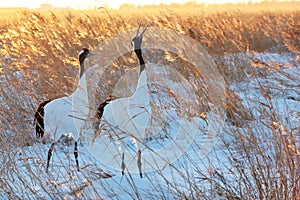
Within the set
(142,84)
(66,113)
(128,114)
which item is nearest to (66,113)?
(66,113)

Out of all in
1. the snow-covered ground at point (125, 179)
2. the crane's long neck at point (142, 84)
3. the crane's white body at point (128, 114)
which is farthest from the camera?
the crane's long neck at point (142, 84)

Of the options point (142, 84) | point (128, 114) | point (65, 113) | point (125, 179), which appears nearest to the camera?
point (125, 179)

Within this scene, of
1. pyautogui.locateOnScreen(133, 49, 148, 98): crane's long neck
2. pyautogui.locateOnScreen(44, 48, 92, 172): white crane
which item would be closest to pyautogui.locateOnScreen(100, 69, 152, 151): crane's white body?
pyautogui.locateOnScreen(133, 49, 148, 98): crane's long neck

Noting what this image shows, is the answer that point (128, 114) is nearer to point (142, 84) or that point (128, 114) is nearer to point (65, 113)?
point (142, 84)

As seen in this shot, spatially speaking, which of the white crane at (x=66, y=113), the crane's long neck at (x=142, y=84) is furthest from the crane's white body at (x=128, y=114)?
the white crane at (x=66, y=113)

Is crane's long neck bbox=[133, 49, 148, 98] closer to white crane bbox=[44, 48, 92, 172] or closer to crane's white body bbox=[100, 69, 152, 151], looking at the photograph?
crane's white body bbox=[100, 69, 152, 151]

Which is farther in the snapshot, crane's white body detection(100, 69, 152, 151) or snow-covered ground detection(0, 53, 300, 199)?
crane's white body detection(100, 69, 152, 151)

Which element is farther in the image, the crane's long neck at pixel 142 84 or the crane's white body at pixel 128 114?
the crane's long neck at pixel 142 84

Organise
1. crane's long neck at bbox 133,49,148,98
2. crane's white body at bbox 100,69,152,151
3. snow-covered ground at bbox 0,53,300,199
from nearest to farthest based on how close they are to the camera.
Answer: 1. snow-covered ground at bbox 0,53,300,199
2. crane's white body at bbox 100,69,152,151
3. crane's long neck at bbox 133,49,148,98

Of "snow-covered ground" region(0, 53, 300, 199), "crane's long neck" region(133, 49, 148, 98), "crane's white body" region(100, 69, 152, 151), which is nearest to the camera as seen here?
"snow-covered ground" region(0, 53, 300, 199)

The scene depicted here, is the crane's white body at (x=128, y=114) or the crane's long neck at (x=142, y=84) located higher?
the crane's long neck at (x=142, y=84)

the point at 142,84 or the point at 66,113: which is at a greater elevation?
the point at 142,84

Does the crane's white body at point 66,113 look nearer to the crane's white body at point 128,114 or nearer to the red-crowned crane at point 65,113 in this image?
the red-crowned crane at point 65,113

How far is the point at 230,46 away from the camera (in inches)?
222
